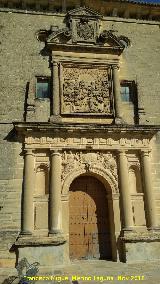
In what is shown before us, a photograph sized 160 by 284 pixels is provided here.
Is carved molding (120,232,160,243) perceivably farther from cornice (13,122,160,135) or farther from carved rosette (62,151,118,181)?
cornice (13,122,160,135)

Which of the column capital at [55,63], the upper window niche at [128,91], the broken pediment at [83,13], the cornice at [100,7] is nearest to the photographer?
the column capital at [55,63]

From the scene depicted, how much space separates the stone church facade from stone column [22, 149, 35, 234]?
27mm

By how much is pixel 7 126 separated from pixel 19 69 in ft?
7.05

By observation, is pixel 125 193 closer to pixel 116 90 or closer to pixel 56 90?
pixel 116 90

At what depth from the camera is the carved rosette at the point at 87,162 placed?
9.78m

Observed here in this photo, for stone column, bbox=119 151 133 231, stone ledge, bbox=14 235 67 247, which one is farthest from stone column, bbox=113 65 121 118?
stone ledge, bbox=14 235 67 247

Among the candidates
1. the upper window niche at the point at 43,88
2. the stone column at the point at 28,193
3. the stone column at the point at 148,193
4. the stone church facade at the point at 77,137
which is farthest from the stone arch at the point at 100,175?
the upper window niche at the point at 43,88

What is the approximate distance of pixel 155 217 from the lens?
9.50 metres

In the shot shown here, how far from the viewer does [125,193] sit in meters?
9.62

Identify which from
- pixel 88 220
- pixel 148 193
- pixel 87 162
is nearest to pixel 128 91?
pixel 87 162

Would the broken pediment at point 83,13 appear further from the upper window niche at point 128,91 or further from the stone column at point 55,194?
the stone column at point 55,194

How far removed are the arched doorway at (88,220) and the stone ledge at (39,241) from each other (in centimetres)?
79

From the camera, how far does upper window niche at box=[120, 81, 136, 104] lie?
11156 millimetres

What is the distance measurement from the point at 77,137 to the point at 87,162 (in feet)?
2.75
